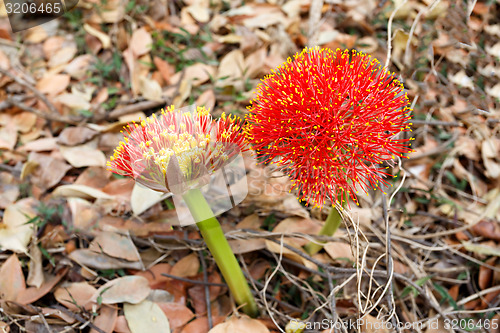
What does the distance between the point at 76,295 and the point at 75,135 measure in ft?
2.55

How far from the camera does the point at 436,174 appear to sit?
2064mm

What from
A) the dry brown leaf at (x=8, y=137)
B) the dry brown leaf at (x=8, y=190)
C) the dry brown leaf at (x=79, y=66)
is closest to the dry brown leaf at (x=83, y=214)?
the dry brown leaf at (x=8, y=190)

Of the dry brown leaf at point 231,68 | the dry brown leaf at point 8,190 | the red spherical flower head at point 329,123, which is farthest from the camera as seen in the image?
the dry brown leaf at point 231,68

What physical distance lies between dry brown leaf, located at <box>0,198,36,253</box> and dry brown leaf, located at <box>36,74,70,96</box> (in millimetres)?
680

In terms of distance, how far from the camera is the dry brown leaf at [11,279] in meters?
1.49

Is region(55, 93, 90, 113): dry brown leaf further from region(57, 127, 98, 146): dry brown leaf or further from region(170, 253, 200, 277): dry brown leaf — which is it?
region(170, 253, 200, 277): dry brown leaf

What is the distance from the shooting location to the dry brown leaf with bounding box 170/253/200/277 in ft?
5.24

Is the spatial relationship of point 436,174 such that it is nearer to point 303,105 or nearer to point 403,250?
point 403,250

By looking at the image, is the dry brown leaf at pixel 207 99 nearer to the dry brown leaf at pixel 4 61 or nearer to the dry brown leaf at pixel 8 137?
the dry brown leaf at pixel 8 137

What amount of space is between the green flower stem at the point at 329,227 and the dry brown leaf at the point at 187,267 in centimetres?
46

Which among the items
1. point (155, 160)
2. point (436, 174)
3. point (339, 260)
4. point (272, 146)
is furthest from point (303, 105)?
point (436, 174)

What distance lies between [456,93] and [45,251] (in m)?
2.25

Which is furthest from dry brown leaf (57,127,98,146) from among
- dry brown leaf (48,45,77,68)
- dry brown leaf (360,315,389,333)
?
dry brown leaf (360,315,389,333)
